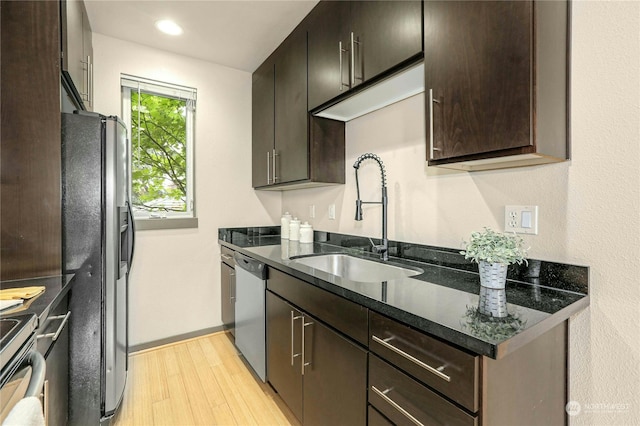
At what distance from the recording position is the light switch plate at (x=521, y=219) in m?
1.23

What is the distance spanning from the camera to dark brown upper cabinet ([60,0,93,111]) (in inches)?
57.9

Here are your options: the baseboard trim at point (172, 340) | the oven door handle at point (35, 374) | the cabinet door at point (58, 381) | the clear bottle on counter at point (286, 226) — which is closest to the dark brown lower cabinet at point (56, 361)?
the cabinet door at point (58, 381)

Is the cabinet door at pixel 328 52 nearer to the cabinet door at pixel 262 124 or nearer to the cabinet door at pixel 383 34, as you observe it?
the cabinet door at pixel 383 34

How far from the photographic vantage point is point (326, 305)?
131 centimetres

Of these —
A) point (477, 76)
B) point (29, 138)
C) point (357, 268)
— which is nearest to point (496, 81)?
point (477, 76)

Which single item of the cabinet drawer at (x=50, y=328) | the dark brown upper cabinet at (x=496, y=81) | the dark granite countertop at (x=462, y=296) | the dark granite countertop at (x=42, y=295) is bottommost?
→ the cabinet drawer at (x=50, y=328)

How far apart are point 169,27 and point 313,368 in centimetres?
243

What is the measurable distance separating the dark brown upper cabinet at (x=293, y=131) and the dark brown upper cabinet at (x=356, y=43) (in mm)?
156

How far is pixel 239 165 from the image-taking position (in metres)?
2.93

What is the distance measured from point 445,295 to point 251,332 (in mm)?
1402

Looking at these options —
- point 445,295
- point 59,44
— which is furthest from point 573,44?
point 59,44

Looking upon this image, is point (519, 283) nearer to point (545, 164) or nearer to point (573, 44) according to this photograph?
point (545, 164)

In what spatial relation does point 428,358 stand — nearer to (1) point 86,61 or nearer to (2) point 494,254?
(2) point 494,254

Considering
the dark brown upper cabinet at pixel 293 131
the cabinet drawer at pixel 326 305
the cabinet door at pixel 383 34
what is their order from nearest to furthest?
the cabinet drawer at pixel 326 305, the cabinet door at pixel 383 34, the dark brown upper cabinet at pixel 293 131
